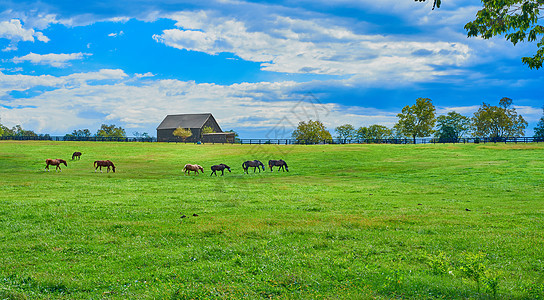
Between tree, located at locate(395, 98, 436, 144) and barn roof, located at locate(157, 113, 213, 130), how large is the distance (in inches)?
2808

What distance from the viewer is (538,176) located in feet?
97.1

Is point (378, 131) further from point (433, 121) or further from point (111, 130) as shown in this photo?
point (111, 130)

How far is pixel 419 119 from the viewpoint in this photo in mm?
110875

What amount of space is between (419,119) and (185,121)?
85354mm

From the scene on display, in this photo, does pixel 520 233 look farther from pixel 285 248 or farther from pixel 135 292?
pixel 135 292

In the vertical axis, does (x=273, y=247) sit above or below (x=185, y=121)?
below

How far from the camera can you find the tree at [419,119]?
10944 cm

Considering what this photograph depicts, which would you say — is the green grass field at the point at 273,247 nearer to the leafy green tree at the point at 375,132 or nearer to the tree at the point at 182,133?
the tree at the point at 182,133

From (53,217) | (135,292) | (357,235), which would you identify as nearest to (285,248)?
(357,235)

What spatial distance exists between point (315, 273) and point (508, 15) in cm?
1071

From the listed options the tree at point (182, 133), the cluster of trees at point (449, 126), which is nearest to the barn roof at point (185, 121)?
the tree at point (182, 133)

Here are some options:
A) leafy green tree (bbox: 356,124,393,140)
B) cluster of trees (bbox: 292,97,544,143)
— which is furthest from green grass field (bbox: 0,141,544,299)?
leafy green tree (bbox: 356,124,393,140)

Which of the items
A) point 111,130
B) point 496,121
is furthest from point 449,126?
point 111,130

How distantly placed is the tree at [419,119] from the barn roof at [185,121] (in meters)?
71.3
